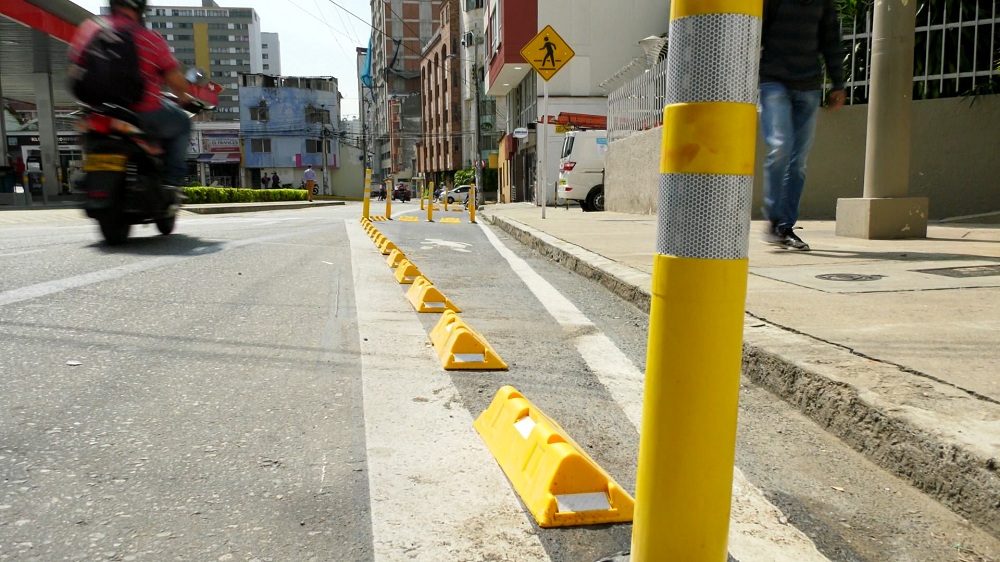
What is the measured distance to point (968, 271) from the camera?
4.45 metres

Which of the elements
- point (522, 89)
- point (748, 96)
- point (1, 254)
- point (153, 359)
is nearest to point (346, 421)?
point (153, 359)

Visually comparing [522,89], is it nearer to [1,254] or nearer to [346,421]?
[1,254]

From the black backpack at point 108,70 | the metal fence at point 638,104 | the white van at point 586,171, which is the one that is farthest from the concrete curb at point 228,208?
the black backpack at point 108,70

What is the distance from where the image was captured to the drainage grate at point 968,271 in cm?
434

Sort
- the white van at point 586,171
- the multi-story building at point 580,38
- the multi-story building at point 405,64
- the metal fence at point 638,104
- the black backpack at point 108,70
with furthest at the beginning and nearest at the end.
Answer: the multi-story building at point 405,64 < the multi-story building at point 580,38 < the white van at point 586,171 < the metal fence at point 638,104 < the black backpack at point 108,70

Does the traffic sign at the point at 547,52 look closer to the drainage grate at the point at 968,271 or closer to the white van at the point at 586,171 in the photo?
the white van at the point at 586,171

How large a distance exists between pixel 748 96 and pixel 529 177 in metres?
35.9

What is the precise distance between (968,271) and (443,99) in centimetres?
6656

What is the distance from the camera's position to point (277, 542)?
64.4 inches

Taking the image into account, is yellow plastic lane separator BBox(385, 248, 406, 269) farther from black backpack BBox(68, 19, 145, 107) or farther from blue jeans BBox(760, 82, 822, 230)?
blue jeans BBox(760, 82, 822, 230)

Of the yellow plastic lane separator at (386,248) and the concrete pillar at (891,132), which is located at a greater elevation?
the concrete pillar at (891,132)

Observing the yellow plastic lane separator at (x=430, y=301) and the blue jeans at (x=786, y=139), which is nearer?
the yellow plastic lane separator at (x=430, y=301)

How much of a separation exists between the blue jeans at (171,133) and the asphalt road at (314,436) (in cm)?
213

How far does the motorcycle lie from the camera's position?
5.89m
